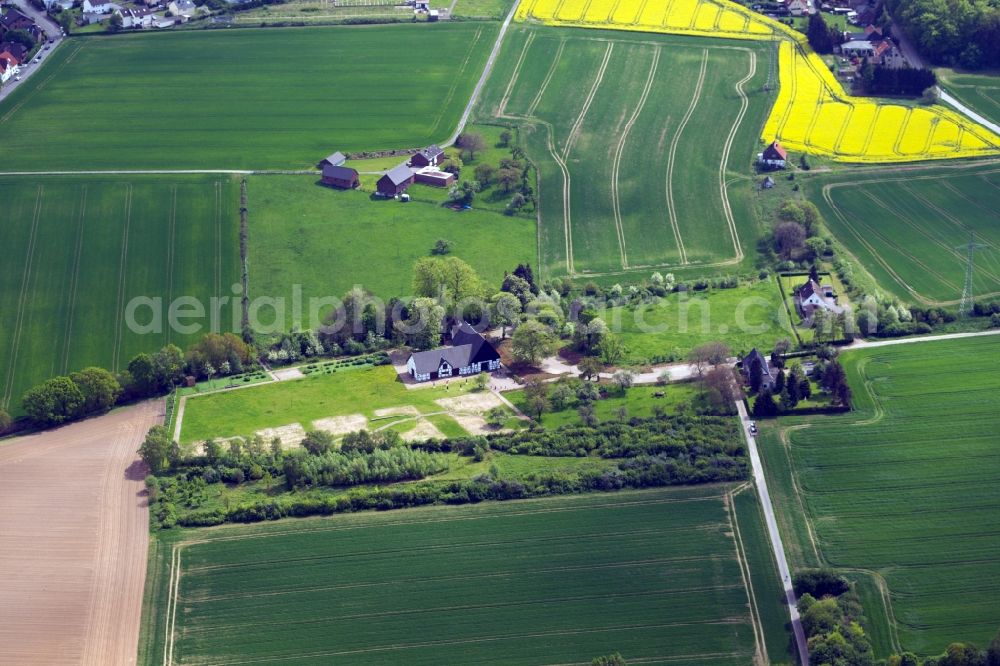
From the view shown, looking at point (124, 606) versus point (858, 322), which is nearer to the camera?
point (124, 606)

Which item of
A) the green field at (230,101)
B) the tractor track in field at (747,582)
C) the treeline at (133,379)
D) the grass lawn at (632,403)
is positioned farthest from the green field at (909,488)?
the green field at (230,101)

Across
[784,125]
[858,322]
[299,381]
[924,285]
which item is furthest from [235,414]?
[784,125]

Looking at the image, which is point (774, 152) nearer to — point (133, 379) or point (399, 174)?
point (399, 174)

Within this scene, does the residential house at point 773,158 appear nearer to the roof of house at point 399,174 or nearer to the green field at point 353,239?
the green field at point 353,239

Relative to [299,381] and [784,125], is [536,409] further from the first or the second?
[784,125]

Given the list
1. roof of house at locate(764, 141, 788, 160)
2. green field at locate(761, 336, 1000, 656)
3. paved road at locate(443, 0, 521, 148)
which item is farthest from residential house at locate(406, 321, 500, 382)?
roof of house at locate(764, 141, 788, 160)

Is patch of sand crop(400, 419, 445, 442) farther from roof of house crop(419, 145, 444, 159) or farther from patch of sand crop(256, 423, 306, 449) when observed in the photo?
roof of house crop(419, 145, 444, 159)
